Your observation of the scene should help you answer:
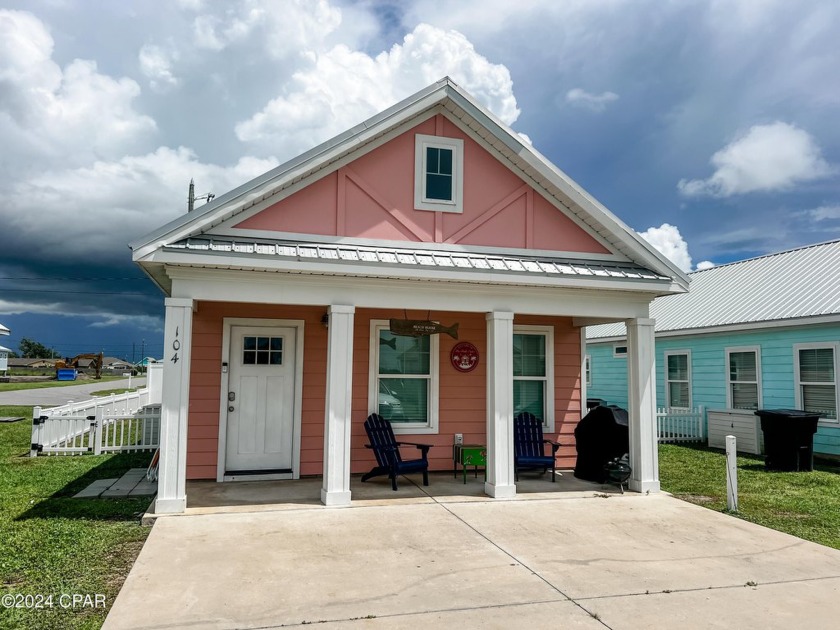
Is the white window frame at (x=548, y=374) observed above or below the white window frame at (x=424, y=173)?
below

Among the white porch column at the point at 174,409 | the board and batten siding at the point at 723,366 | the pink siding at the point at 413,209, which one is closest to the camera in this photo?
the white porch column at the point at 174,409

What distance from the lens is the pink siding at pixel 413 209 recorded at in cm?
772

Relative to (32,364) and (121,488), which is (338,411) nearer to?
(121,488)

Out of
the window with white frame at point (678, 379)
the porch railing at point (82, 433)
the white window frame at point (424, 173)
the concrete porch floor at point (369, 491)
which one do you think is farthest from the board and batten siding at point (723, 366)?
the porch railing at point (82, 433)

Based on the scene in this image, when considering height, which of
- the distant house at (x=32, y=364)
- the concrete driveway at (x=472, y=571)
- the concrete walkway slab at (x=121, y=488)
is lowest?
the concrete driveway at (x=472, y=571)

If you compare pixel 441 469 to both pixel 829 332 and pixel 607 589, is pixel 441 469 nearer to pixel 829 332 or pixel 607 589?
pixel 607 589

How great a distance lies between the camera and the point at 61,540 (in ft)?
18.7

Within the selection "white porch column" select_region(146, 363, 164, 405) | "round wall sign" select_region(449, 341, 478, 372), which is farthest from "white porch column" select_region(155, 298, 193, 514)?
"white porch column" select_region(146, 363, 164, 405)

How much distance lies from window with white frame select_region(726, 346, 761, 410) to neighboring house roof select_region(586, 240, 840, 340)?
31.7 inches

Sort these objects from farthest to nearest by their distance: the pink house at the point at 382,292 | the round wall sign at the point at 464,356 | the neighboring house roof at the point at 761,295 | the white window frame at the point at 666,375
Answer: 1. the white window frame at the point at 666,375
2. the neighboring house roof at the point at 761,295
3. the round wall sign at the point at 464,356
4. the pink house at the point at 382,292

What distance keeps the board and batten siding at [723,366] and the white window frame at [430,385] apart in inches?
321

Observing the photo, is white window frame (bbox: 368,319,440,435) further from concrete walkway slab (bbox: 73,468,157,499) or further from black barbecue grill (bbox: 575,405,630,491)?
concrete walkway slab (bbox: 73,468,157,499)

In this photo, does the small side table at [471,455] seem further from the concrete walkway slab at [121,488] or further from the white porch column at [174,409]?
the concrete walkway slab at [121,488]

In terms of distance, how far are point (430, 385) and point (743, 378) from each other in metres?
8.78
